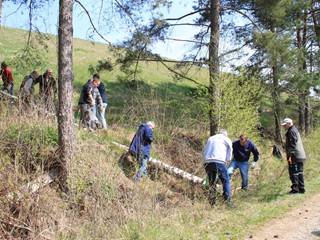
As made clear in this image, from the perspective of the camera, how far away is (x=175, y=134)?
11305 millimetres

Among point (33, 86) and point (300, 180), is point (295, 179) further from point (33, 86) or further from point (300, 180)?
point (33, 86)

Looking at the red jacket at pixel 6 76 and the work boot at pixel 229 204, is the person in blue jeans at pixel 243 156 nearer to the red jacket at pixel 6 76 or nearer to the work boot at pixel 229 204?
the work boot at pixel 229 204

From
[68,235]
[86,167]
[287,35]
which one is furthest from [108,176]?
[287,35]

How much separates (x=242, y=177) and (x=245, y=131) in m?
1.49

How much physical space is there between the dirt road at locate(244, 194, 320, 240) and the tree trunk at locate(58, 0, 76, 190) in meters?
3.78

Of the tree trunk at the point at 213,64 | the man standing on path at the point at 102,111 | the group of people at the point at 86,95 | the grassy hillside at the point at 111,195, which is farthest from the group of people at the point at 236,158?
the man standing on path at the point at 102,111

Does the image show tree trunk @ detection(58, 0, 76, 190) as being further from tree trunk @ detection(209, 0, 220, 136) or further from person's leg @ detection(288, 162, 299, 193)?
person's leg @ detection(288, 162, 299, 193)

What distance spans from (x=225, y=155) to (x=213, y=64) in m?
3.98

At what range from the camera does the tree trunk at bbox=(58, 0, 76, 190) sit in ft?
23.7

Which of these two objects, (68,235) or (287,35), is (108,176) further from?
(287,35)

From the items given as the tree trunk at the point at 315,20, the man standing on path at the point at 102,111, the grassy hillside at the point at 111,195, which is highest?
the tree trunk at the point at 315,20

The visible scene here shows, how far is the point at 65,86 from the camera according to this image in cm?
726

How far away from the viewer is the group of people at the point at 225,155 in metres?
8.19

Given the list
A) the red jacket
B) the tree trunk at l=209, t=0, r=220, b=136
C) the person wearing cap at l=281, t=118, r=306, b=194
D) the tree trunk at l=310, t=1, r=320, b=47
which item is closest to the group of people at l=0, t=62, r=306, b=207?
the person wearing cap at l=281, t=118, r=306, b=194
